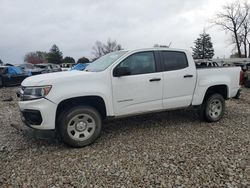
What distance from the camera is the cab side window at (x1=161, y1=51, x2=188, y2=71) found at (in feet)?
17.0

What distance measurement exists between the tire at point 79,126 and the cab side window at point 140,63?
1.11 meters

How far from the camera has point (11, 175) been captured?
3482 millimetres

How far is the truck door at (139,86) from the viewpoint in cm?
461

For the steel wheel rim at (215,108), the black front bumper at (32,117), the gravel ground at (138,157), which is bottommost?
the gravel ground at (138,157)

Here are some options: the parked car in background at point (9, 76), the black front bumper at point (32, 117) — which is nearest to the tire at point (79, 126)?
the black front bumper at point (32, 117)

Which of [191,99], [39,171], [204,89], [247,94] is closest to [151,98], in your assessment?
[191,99]

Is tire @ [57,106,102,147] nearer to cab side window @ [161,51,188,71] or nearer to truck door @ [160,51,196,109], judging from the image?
truck door @ [160,51,196,109]

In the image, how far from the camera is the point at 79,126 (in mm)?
4375

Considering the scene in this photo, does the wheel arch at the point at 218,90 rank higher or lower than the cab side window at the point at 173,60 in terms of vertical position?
lower

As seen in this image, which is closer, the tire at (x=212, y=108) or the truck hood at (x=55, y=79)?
the truck hood at (x=55, y=79)

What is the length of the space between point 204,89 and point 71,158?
11.0ft

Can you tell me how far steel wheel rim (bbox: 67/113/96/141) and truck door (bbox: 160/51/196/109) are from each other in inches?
A: 65.3

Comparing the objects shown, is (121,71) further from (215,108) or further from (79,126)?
(215,108)

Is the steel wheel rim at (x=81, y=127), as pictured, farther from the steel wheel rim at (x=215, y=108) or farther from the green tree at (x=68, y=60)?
the green tree at (x=68, y=60)
